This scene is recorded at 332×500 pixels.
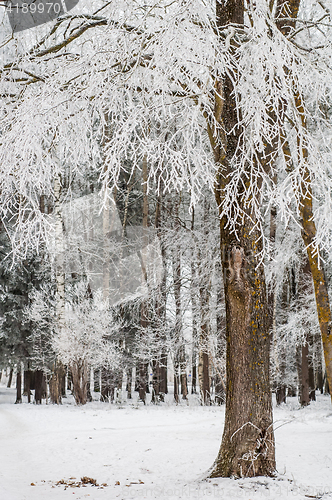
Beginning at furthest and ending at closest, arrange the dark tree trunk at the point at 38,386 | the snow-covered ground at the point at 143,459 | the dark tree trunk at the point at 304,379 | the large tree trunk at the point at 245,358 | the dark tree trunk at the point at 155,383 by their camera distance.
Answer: the dark tree trunk at the point at 38,386, the dark tree trunk at the point at 155,383, the dark tree trunk at the point at 304,379, the large tree trunk at the point at 245,358, the snow-covered ground at the point at 143,459

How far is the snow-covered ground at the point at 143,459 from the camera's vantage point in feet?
13.5

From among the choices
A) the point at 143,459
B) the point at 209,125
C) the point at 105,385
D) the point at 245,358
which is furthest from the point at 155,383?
the point at 209,125

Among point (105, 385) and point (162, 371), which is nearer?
point (105, 385)

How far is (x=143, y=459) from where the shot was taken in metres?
5.83

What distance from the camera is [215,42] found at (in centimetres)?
345

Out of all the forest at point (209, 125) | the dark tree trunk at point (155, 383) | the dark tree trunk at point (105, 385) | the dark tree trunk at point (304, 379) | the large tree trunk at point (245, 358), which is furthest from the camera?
the dark tree trunk at point (105, 385)

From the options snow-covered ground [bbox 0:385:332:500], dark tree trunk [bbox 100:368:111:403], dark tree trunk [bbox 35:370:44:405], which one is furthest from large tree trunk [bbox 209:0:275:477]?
dark tree trunk [bbox 35:370:44:405]

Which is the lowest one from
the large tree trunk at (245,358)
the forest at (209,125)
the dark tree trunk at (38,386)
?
the dark tree trunk at (38,386)

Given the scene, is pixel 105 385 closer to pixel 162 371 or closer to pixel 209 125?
pixel 162 371

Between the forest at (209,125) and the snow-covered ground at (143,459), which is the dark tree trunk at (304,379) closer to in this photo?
the snow-covered ground at (143,459)

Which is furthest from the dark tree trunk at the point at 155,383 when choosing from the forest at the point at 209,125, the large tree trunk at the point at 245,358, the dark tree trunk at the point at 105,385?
the large tree trunk at the point at 245,358

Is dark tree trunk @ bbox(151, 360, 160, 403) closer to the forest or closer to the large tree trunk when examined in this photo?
the forest

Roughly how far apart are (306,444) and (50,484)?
13.7 feet

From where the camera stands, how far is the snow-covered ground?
4113mm
